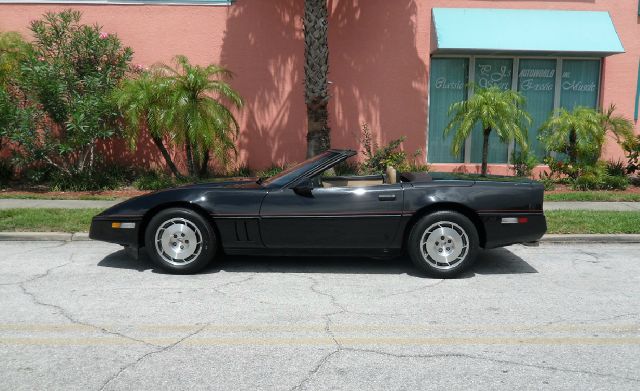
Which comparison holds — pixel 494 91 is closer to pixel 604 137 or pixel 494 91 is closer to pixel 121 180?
pixel 604 137

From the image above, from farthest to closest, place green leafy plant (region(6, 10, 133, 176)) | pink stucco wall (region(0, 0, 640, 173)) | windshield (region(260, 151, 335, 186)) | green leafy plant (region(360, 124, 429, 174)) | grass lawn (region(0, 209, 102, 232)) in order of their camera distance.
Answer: pink stucco wall (region(0, 0, 640, 173)) < green leafy plant (region(360, 124, 429, 174)) < green leafy plant (region(6, 10, 133, 176)) < grass lawn (region(0, 209, 102, 232)) < windshield (region(260, 151, 335, 186))

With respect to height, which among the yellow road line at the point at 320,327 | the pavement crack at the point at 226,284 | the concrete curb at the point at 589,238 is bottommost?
the yellow road line at the point at 320,327

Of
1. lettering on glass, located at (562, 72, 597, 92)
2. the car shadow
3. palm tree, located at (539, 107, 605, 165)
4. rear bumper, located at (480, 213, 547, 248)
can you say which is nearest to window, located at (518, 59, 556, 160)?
lettering on glass, located at (562, 72, 597, 92)

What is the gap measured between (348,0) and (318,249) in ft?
27.0

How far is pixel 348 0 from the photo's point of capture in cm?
1283

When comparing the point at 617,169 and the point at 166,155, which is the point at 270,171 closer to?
the point at 166,155

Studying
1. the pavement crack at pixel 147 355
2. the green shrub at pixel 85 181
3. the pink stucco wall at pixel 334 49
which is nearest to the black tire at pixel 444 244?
the pavement crack at pixel 147 355

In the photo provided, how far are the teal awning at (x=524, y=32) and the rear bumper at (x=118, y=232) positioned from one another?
7964 mm

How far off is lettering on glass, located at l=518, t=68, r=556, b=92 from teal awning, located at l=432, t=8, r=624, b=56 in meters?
0.62

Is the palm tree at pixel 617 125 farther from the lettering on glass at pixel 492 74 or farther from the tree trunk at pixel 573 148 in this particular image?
the lettering on glass at pixel 492 74

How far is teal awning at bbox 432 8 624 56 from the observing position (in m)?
12.0

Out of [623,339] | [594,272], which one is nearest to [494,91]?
[594,272]

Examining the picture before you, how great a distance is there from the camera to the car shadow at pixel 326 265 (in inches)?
254

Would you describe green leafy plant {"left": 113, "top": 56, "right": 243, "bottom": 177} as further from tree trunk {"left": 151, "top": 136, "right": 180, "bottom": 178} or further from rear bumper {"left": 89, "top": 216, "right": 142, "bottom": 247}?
rear bumper {"left": 89, "top": 216, "right": 142, "bottom": 247}
